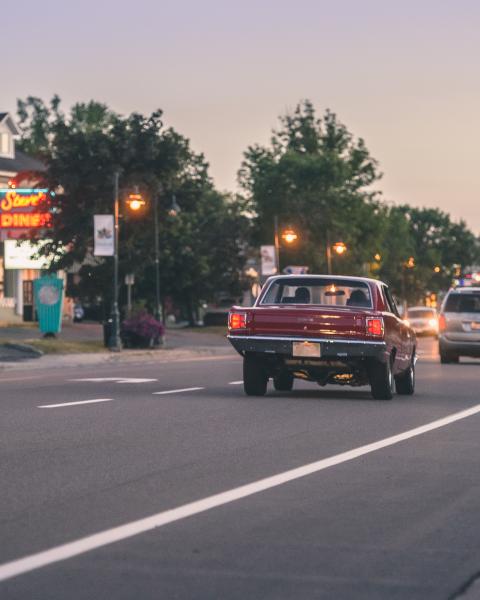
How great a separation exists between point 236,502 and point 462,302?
26776mm

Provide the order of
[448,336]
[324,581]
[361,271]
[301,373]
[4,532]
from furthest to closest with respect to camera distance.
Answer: [361,271]
[448,336]
[301,373]
[4,532]
[324,581]

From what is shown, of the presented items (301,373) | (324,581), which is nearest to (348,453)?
(324,581)

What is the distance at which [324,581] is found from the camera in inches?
271

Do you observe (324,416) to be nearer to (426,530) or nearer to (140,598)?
(426,530)

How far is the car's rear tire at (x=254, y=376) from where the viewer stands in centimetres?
2034

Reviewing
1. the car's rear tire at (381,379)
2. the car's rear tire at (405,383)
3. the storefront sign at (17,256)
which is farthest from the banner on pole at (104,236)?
the car's rear tire at (381,379)

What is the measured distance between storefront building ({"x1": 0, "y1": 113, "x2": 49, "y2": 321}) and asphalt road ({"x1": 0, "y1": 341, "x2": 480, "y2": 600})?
136 feet

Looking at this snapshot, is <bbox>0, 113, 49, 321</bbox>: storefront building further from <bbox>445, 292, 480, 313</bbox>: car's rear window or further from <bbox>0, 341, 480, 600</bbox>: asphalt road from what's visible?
<bbox>0, 341, 480, 600</bbox>: asphalt road

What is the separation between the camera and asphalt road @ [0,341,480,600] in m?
6.93

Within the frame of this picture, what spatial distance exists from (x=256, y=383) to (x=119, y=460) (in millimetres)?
8607

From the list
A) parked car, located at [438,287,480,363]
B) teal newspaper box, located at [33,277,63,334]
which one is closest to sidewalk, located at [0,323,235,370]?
teal newspaper box, located at [33,277,63,334]

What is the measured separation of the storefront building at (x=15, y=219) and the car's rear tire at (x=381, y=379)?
123 feet

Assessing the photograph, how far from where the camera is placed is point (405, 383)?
21.9m

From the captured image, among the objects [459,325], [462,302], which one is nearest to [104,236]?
[462,302]
